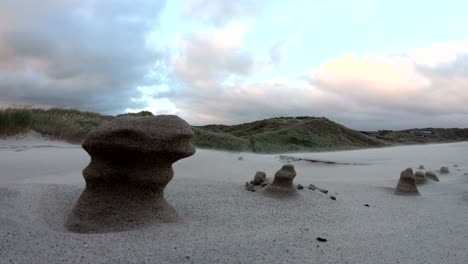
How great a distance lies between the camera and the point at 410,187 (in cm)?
609

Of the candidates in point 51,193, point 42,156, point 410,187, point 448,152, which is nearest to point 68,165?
point 42,156

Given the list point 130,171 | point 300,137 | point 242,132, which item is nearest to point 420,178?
point 130,171

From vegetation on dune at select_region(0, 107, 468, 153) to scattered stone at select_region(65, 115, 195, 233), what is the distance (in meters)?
5.27

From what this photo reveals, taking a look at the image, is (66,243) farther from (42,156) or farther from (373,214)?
(42,156)

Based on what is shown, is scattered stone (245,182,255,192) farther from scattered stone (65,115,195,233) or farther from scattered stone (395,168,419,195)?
scattered stone (395,168,419,195)

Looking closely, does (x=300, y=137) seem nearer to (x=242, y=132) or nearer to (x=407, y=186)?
(x=242, y=132)

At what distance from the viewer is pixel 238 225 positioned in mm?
3652

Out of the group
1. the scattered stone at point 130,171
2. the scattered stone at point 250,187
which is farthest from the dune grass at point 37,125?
the scattered stone at point 130,171

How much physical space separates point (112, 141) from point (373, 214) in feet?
9.47

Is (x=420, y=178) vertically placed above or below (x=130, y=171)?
below

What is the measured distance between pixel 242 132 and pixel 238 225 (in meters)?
13.2

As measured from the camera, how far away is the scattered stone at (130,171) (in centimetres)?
336

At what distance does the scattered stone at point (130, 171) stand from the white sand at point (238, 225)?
0.22 m

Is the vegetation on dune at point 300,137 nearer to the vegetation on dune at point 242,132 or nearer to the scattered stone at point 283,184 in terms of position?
the vegetation on dune at point 242,132
